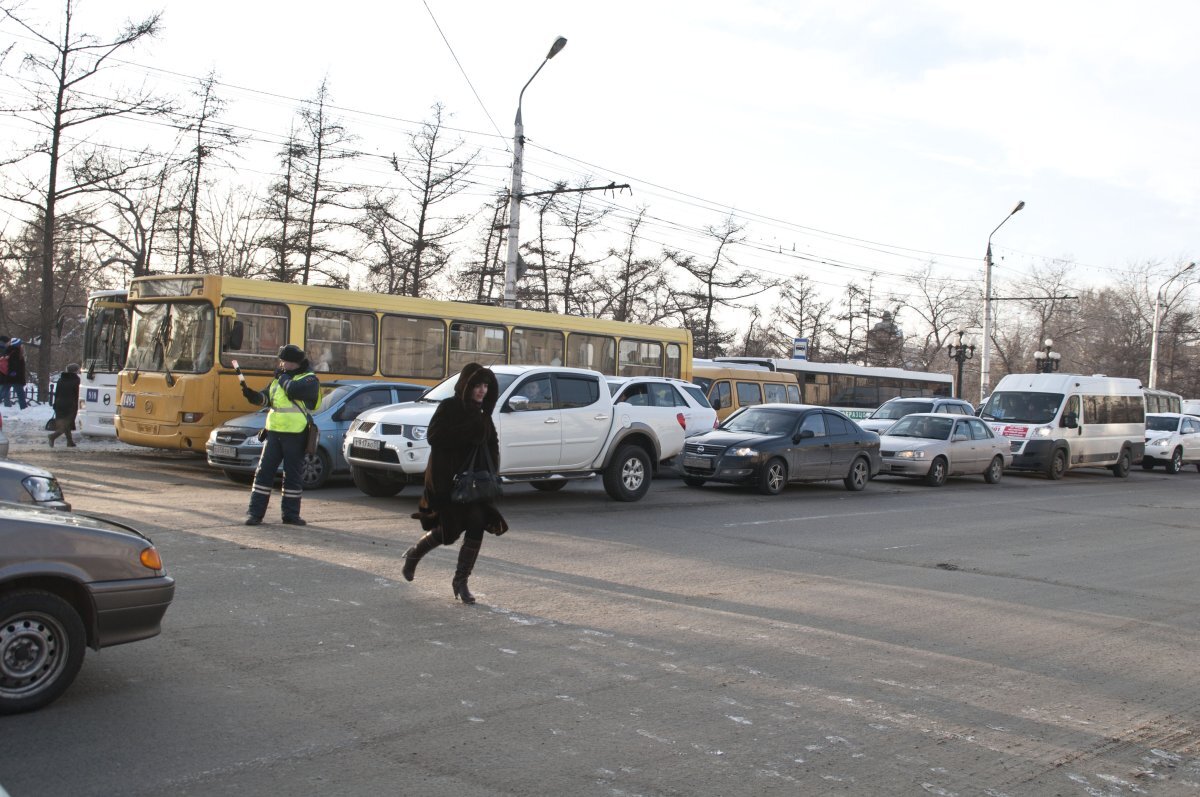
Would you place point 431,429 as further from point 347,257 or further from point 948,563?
point 347,257

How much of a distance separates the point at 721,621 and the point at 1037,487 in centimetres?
1781

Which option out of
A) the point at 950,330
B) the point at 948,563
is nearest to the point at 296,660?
the point at 948,563

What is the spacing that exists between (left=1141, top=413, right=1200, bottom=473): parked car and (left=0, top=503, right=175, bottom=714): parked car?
33.3m

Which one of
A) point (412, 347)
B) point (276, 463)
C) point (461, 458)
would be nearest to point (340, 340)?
point (412, 347)

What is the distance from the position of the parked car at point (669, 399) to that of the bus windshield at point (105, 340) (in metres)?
9.23

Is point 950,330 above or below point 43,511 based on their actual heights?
above

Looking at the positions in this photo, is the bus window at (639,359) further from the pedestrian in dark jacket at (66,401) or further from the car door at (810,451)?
the pedestrian in dark jacket at (66,401)

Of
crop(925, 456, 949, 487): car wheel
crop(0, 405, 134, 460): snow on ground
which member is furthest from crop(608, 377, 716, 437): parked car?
crop(0, 405, 134, 460): snow on ground

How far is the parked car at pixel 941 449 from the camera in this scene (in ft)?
70.7

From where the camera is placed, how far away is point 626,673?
6012 millimetres

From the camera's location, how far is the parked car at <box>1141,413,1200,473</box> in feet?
106

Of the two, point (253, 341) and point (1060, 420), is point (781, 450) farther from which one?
point (1060, 420)

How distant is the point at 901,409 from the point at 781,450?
11599 millimetres

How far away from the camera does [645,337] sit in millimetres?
24516
